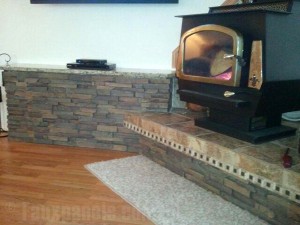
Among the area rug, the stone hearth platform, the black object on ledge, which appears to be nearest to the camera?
the stone hearth platform

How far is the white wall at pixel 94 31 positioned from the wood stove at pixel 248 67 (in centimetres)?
67

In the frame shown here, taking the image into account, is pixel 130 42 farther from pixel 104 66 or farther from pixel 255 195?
pixel 255 195

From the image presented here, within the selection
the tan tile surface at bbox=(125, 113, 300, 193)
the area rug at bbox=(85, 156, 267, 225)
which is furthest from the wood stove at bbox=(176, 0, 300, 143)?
the area rug at bbox=(85, 156, 267, 225)

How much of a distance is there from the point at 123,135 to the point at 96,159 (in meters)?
0.31

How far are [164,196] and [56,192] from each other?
63 cm

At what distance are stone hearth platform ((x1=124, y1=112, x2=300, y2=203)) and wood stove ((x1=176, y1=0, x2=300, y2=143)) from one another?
0.28 ft

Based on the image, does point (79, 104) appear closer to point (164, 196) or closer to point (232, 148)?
point (164, 196)

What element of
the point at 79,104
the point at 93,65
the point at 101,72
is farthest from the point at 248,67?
the point at 79,104

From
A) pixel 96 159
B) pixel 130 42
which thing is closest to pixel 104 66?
pixel 130 42

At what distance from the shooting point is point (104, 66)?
7.77ft

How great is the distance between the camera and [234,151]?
144 centimetres

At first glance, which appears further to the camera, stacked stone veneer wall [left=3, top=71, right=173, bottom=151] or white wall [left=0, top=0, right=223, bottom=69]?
white wall [left=0, top=0, right=223, bottom=69]

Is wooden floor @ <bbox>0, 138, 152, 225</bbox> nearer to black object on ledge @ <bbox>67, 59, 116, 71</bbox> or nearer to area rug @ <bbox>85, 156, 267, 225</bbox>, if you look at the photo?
area rug @ <bbox>85, 156, 267, 225</bbox>

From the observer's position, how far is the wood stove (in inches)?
56.9
